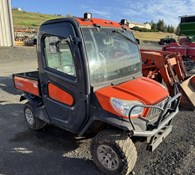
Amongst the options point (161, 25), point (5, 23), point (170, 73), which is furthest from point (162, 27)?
point (170, 73)

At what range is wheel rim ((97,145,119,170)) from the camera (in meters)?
3.21

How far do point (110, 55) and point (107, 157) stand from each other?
1470 millimetres

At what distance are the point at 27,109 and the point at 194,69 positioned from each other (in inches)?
316

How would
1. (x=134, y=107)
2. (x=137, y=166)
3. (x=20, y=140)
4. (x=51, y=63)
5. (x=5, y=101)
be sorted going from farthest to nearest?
(x=5, y=101) < (x=20, y=140) < (x=51, y=63) < (x=137, y=166) < (x=134, y=107)

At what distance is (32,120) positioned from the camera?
15.2 ft

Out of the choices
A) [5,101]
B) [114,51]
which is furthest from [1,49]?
[114,51]

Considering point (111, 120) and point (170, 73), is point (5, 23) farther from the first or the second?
point (111, 120)

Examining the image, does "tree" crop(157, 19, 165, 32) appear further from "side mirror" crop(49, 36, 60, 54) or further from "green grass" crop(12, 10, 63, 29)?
"side mirror" crop(49, 36, 60, 54)

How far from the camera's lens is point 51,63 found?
3799 mm

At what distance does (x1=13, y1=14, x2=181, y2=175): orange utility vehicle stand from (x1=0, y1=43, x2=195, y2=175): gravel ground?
16.2 inches

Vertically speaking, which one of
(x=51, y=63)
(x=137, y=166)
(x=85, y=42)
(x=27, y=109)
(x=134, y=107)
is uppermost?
(x=85, y=42)

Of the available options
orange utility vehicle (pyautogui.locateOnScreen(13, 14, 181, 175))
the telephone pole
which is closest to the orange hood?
orange utility vehicle (pyautogui.locateOnScreen(13, 14, 181, 175))

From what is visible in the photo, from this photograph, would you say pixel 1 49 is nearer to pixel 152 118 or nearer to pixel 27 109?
pixel 27 109

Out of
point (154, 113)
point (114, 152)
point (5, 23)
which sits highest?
point (5, 23)
